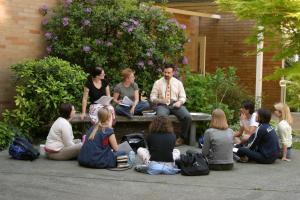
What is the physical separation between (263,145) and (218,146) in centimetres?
117

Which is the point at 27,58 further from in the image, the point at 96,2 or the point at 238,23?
the point at 238,23

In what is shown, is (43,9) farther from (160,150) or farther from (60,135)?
(160,150)

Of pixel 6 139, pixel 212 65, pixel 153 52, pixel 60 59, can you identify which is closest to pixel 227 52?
pixel 212 65

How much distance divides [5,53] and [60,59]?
1129 mm

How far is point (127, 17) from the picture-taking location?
42.0 ft

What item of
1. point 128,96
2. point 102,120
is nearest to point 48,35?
point 128,96

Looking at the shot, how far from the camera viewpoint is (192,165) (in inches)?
346

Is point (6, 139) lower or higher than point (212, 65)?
lower

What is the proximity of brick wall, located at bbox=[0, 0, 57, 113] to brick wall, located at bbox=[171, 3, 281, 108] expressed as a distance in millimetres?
7483

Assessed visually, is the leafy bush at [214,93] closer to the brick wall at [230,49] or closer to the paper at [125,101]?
the paper at [125,101]

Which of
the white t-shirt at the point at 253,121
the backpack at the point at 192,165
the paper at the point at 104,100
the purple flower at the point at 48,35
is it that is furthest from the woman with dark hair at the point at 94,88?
the white t-shirt at the point at 253,121

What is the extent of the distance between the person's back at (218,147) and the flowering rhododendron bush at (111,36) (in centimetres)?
399

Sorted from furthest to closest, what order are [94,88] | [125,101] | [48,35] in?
[48,35]
[125,101]
[94,88]

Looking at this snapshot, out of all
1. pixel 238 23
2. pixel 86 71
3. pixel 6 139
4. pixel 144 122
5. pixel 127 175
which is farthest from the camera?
pixel 238 23
